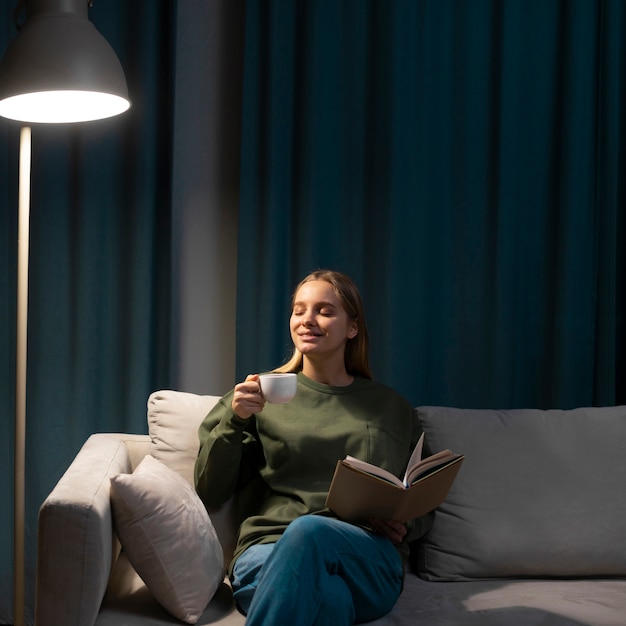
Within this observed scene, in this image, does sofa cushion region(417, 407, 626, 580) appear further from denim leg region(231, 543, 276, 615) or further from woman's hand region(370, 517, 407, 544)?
denim leg region(231, 543, 276, 615)

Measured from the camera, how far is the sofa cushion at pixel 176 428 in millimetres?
2281

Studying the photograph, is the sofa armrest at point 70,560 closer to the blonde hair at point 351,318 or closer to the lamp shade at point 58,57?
the blonde hair at point 351,318

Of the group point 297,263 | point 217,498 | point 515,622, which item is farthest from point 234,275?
point 515,622

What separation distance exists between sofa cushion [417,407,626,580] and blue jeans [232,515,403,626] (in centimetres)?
30

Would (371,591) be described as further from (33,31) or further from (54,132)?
(54,132)

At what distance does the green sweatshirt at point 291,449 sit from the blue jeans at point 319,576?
145 millimetres

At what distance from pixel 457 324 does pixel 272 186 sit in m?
0.81

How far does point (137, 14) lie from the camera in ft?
9.61

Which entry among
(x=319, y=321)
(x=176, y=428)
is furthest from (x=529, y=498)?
(x=176, y=428)

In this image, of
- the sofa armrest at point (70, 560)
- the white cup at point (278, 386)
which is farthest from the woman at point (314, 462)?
the sofa armrest at point (70, 560)

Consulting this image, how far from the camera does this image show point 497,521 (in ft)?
7.45

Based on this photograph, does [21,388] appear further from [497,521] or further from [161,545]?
[497,521]

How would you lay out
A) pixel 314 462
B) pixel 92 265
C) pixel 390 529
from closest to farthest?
pixel 390 529 < pixel 314 462 < pixel 92 265

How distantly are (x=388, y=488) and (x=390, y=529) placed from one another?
260mm
